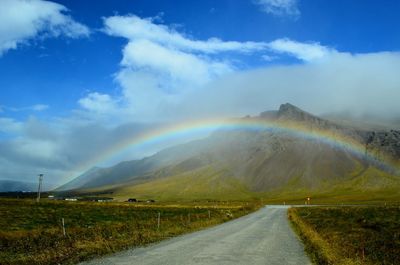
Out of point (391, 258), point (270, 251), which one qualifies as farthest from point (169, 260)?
point (391, 258)

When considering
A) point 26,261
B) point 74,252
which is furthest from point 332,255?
point 26,261

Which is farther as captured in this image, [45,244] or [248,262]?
[45,244]

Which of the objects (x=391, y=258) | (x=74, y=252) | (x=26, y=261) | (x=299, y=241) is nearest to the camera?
(x=26, y=261)

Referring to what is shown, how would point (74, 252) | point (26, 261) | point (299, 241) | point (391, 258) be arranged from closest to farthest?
1. point (26, 261)
2. point (74, 252)
3. point (391, 258)
4. point (299, 241)

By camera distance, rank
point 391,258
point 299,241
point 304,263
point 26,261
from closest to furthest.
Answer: point 26,261
point 304,263
point 391,258
point 299,241

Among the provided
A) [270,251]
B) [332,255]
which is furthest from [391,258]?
[270,251]

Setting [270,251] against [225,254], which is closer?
[225,254]

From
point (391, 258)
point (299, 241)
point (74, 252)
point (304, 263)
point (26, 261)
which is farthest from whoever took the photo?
point (299, 241)

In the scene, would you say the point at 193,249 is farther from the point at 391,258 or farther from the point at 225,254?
the point at 391,258

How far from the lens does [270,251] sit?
22969 mm

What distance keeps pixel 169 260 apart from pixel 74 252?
4.98 metres

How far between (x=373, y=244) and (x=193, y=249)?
44.9ft

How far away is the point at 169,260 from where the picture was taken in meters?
18.4

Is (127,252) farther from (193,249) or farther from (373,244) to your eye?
(373,244)
